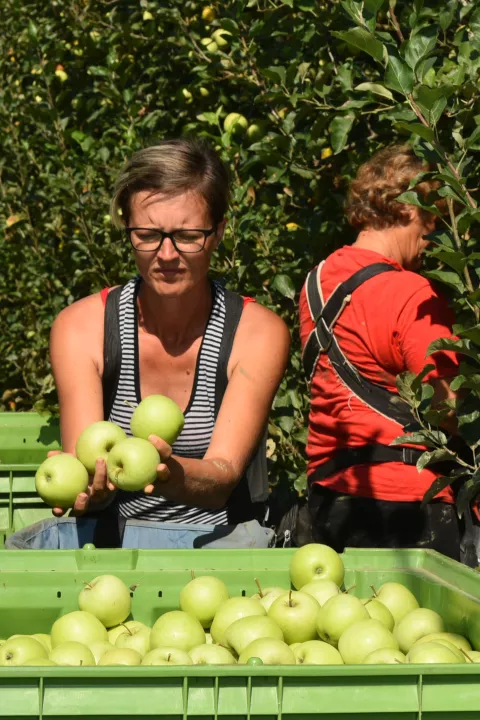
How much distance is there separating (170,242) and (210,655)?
119cm

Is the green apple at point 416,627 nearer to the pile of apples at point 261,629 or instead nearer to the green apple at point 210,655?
the pile of apples at point 261,629

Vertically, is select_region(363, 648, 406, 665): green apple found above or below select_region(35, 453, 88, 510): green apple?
above

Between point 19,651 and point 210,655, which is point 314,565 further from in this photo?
point 19,651

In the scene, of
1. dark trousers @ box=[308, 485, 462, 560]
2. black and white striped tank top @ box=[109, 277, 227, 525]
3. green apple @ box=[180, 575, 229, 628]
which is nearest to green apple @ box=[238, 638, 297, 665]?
green apple @ box=[180, 575, 229, 628]

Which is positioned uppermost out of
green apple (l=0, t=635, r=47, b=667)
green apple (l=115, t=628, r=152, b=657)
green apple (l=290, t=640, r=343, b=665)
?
green apple (l=290, t=640, r=343, b=665)

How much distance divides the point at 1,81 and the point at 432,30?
12.4 ft

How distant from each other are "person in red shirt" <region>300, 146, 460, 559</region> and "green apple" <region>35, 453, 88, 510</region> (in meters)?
0.82

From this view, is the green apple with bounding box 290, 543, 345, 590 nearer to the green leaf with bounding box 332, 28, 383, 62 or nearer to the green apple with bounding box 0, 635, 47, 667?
the green apple with bounding box 0, 635, 47, 667

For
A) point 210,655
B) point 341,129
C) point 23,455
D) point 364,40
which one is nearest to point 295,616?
point 210,655

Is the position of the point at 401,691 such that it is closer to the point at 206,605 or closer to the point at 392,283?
the point at 206,605

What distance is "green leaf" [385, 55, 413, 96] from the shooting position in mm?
2260

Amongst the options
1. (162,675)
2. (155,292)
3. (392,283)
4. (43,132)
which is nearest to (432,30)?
(392,283)

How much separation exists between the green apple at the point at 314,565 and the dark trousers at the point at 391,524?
2.26 feet

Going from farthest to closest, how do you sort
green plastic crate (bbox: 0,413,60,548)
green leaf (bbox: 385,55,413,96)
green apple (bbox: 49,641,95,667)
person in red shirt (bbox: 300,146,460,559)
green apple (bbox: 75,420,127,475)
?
green plastic crate (bbox: 0,413,60,548) < person in red shirt (bbox: 300,146,460,559) < green apple (bbox: 75,420,127,475) < green leaf (bbox: 385,55,413,96) < green apple (bbox: 49,641,95,667)
